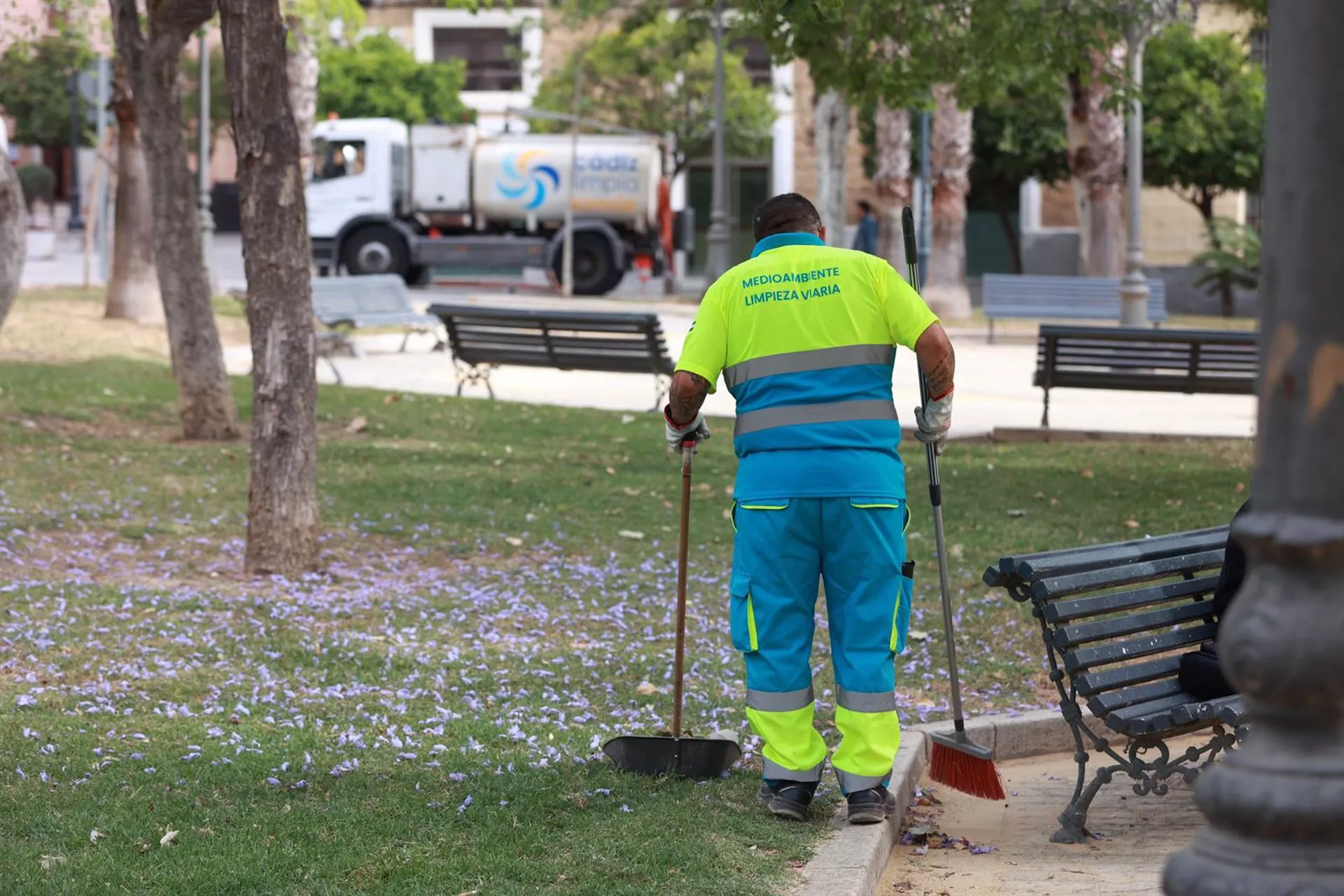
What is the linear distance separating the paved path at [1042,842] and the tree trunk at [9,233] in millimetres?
7462

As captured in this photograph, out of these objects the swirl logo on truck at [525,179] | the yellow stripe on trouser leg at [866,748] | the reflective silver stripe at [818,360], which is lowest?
the yellow stripe on trouser leg at [866,748]

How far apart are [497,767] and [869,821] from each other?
1127mm

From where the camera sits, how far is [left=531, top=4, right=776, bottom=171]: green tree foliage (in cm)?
4003

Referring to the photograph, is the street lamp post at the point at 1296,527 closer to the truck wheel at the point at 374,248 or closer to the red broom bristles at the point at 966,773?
the red broom bristles at the point at 966,773

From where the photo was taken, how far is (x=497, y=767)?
5.45 metres

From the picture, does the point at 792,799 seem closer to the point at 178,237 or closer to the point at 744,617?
the point at 744,617

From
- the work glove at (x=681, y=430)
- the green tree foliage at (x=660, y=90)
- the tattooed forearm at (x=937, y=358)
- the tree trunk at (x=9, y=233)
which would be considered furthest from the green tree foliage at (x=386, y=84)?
the tattooed forearm at (x=937, y=358)

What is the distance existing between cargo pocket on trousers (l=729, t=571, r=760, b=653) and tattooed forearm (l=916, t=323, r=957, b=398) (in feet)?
2.46

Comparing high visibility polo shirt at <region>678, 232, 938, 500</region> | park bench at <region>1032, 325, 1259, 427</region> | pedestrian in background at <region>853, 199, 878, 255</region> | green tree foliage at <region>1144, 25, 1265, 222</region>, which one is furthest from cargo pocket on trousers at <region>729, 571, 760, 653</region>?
green tree foliage at <region>1144, 25, 1265, 222</region>

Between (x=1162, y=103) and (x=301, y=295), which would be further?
(x=1162, y=103)

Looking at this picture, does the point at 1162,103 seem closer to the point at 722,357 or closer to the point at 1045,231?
the point at 1045,231

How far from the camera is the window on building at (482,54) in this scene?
5128 cm

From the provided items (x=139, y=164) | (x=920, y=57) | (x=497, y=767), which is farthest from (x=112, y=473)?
(x=139, y=164)

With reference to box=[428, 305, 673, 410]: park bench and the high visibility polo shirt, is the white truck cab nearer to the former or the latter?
box=[428, 305, 673, 410]: park bench
